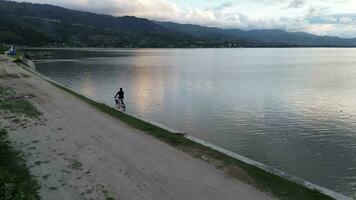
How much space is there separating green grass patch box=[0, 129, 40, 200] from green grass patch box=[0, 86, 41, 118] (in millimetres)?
9173

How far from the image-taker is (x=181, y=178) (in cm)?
1540

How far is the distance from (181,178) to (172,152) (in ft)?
13.2

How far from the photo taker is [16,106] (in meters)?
30.9

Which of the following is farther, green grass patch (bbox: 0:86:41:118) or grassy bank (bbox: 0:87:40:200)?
green grass patch (bbox: 0:86:41:118)

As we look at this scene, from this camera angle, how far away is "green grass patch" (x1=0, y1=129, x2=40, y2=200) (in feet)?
36.0

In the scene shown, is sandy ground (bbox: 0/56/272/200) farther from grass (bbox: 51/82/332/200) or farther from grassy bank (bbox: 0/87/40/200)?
grass (bbox: 51/82/332/200)

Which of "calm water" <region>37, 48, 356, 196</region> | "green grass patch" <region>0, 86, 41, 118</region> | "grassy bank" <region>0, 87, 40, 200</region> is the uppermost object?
"grassy bank" <region>0, 87, 40, 200</region>

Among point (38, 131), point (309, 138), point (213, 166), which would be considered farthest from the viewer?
point (309, 138)

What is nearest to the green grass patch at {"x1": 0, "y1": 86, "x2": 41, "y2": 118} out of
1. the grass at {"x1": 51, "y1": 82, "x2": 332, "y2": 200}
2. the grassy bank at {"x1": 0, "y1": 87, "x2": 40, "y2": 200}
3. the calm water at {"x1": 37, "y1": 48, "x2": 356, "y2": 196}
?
the grassy bank at {"x1": 0, "y1": 87, "x2": 40, "y2": 200}

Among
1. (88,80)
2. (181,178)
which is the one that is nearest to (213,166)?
(181,178)

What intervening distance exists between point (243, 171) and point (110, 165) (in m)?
5.78

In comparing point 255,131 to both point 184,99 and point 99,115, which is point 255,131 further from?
point 184,99

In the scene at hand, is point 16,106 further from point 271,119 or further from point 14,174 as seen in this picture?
point 271,119

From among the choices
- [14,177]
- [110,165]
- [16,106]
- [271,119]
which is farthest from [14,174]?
[271,119]
